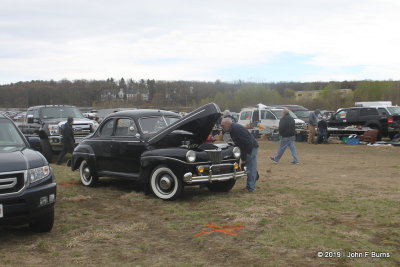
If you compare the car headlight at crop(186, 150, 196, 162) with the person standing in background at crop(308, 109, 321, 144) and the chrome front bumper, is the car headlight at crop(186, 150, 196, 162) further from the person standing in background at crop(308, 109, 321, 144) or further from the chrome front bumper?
the person standing in background at crop(308, 109, 321, 144)

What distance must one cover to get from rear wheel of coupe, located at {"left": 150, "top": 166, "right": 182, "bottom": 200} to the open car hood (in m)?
0.72

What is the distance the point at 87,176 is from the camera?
10898 mm

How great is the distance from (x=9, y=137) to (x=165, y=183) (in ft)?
9.88

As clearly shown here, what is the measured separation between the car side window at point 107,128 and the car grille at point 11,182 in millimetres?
4462

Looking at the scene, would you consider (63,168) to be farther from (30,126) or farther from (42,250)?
(42,250)

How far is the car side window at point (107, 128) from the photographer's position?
34.2ft

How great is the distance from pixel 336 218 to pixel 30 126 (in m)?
13.3

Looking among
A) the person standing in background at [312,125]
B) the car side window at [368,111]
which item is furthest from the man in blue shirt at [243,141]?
the car side window at [368,111]

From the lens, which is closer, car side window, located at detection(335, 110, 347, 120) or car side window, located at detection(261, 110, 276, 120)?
car side window, located at detection(335, 110, 347, 120)

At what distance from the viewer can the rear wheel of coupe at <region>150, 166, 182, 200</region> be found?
8.74 meters

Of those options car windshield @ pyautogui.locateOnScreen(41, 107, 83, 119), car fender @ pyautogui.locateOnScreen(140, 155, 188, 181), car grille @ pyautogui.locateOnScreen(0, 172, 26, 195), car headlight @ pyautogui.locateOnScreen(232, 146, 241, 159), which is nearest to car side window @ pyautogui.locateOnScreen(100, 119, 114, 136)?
car fender @ pyautogui.locateOnScreen(140, 155, 188, 181)

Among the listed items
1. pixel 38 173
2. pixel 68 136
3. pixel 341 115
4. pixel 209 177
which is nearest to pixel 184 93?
pixel 341 115

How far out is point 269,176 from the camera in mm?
12227

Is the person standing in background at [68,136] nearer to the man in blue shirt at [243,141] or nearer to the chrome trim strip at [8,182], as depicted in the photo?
the man in blue shirt at [243,141]
